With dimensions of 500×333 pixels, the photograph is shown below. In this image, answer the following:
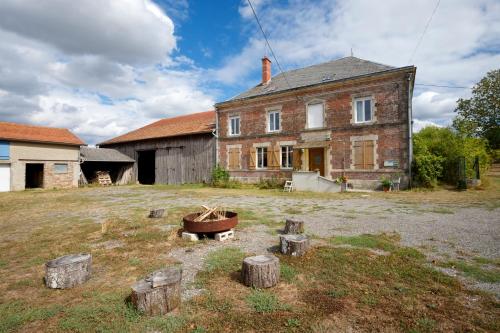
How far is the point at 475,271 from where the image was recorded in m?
3.94

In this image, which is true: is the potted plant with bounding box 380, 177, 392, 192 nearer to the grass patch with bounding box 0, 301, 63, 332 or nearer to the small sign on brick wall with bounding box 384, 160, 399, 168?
the small sign on brick wall with bounding box 384, 160, 399, 168

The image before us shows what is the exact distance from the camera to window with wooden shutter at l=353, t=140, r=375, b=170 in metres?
15.4

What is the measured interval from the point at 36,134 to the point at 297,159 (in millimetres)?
20632

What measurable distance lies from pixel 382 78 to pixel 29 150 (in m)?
25.1

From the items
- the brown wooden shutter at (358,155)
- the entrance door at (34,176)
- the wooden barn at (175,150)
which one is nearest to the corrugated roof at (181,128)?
the wooden barn at (175,150)

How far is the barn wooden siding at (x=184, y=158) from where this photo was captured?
71.7 feet

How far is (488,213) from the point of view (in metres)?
8.00

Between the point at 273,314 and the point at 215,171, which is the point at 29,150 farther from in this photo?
the point at 273,314

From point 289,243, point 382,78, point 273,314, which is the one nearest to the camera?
point 273,314

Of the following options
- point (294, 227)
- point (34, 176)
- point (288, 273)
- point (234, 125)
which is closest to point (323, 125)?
point (234, 125)

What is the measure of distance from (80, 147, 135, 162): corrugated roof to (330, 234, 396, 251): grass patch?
23.5 metres

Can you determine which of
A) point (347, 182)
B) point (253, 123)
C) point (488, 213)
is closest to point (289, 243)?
point (488, 213)

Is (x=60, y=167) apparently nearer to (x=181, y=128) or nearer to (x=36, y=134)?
(x=36, y=134)

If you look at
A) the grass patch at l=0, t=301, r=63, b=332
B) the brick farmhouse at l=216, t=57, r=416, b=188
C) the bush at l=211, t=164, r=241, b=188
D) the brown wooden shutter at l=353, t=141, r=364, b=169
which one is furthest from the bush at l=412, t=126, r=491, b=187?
the grass patch at l=0, t=301, r=63, b=332
